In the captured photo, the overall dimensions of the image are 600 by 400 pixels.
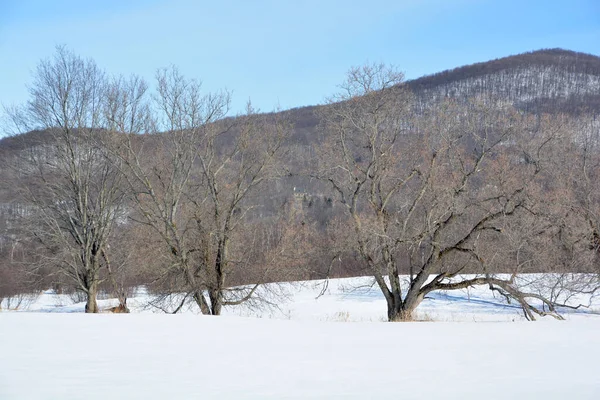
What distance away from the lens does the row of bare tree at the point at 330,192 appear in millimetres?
15562

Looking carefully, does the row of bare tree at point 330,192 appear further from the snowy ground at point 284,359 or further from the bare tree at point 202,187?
the snowy ground at point 284,359

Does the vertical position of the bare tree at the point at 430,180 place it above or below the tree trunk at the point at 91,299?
above

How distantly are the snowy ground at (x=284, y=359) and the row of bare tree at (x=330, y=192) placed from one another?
5.88 metres

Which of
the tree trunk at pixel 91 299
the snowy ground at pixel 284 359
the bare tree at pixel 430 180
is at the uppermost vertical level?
the bare tree at pixel 430 180

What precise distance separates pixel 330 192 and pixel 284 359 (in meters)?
11.6

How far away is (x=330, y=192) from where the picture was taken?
17984 millimetres

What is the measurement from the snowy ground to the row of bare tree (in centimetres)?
588

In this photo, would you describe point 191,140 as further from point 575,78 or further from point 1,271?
point 575,78

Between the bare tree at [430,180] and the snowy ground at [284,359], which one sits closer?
the snowy ground at [284,359]

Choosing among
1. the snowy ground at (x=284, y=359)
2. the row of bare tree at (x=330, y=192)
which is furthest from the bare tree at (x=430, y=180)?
the snowy ground at (x=284, y=359)

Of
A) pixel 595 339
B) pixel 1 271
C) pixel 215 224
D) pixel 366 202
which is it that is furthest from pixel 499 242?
pixel 1 271

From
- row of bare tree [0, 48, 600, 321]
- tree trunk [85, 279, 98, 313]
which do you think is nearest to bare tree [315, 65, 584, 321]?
row of bare tree [0, 48, 600, 321]

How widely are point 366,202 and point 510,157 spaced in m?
4.81

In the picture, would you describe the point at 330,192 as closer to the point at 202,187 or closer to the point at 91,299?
the point at 202,187
